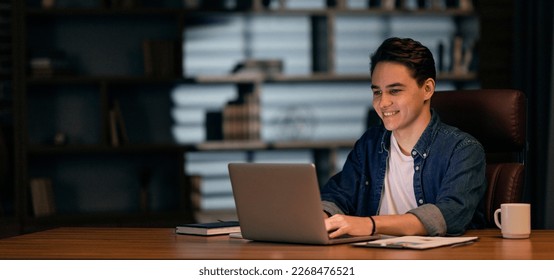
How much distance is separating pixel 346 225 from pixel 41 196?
3801mm

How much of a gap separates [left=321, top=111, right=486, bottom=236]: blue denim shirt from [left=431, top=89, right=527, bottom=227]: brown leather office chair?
13cm

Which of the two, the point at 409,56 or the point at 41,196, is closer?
the point at 409,56

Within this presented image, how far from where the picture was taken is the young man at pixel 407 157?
2.34 meters

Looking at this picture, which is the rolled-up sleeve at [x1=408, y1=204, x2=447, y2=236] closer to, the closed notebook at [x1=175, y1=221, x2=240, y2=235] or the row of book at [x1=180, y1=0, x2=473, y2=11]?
the closed notebook at [x1=175, y1=221, x2=240, y2=235]

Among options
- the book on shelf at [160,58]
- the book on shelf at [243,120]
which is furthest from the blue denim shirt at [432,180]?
the book on shelf at [160,58]

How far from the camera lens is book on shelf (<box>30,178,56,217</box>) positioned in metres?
5.46

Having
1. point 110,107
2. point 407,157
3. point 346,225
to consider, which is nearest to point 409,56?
point 407,157

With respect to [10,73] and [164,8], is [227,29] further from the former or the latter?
[10,73]

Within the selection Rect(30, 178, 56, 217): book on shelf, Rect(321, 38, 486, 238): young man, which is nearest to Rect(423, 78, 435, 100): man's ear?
Rect(321, 38, 486, 238): young man

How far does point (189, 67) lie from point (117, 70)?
1.45 ft

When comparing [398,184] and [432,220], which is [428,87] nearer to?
[398,184]

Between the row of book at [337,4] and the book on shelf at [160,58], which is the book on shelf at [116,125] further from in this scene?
the row of book at [337,4]

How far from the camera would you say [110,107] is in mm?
5527

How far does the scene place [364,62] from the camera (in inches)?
226
